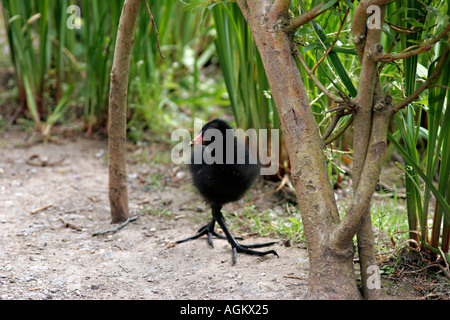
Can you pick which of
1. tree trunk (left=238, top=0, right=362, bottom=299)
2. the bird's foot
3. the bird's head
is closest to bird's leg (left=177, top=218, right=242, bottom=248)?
the bird's foot

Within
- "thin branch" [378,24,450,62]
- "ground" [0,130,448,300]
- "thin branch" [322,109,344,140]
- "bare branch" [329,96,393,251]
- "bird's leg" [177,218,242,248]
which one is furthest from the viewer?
"bird's leg" [177,218,242,248]

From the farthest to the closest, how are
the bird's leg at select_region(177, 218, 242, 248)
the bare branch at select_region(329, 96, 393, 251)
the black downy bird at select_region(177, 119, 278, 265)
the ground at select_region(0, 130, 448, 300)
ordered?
1. the bird's leg at select_region(177, 218, 242, 248)
2. the black downy bird at select_region(177, 119, 278, 265)
3. the ground at select_region(0, 130, 448, 300)
4. the bare branch at select_region(329, 96, 393, 251)

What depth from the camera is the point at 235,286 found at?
2309mm

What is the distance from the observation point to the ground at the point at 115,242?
2.30 meters

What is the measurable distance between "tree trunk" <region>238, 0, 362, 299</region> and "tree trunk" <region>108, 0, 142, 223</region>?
910 mm

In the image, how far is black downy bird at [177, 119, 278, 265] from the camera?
277 centimetres

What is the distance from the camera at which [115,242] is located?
293cm

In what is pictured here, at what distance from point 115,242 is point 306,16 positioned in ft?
5.61

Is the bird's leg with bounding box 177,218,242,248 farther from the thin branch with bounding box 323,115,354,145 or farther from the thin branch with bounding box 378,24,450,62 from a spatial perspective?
the thin branch with bounding box 378,24,450,62

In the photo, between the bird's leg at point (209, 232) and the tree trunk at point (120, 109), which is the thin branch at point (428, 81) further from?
the tree trunk at point (120, 109)

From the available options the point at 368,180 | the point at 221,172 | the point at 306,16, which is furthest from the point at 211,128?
the point at 368,180

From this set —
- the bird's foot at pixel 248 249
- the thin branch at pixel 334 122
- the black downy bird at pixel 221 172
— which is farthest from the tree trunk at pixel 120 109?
the thin branch at pixel 334 122

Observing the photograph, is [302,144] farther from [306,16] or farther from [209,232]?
[209,232]
